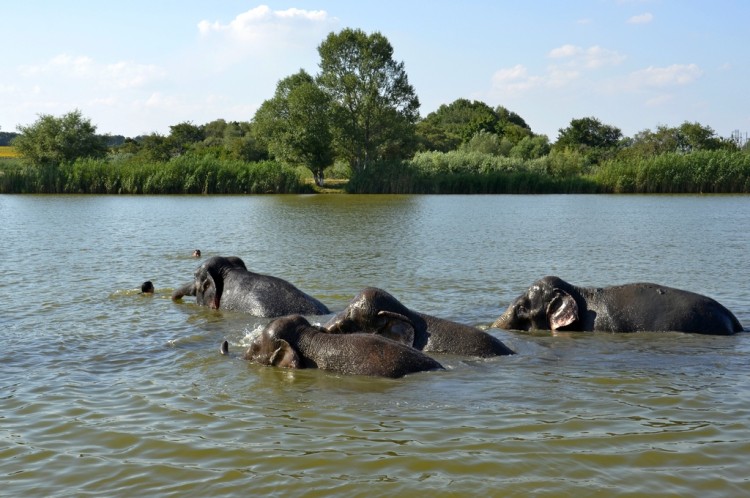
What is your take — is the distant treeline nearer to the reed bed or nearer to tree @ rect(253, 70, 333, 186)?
the reed bed

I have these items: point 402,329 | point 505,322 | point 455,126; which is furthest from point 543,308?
point 455,126

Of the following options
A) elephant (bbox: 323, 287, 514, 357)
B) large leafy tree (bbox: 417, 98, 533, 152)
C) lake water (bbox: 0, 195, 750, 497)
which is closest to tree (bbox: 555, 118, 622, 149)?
large leafy tree (bbox: 417, 98, 533, 152)

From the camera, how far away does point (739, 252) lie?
21.4m

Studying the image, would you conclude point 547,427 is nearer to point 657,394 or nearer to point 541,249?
point 657,394

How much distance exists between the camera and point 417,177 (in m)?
64.9

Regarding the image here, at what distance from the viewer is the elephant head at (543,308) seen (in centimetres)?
1112

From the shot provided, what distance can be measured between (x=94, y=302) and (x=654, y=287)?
9.33m

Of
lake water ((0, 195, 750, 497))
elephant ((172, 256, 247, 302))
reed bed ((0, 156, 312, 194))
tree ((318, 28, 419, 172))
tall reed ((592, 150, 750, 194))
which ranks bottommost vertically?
lake water ((0, 195, 750, 497))

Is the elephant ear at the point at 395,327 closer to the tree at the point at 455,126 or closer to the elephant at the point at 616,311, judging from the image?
the elephant at the point at 616,311

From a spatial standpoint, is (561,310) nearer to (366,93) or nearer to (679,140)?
(366,93)

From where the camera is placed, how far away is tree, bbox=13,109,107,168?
2598 inches

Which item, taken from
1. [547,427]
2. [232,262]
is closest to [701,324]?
[547,427]

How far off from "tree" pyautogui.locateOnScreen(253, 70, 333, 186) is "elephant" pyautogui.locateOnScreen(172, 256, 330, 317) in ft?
186

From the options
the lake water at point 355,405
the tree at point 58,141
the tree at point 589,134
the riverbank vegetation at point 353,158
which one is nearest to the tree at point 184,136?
the riverbank vegetation at point 353,158
